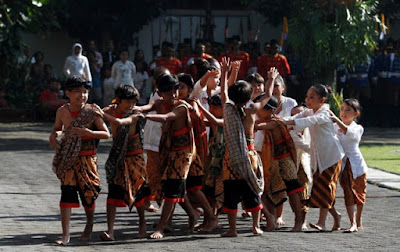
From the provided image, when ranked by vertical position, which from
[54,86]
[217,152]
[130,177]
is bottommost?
[54,86]

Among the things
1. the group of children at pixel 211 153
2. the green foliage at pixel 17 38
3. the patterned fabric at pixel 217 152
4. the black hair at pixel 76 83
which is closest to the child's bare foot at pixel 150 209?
the group of children at pixel 211 153

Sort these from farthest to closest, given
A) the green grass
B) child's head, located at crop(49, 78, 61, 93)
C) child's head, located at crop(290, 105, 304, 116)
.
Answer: child's head, located at crop(49, 78, 61, 93) → the green grass → child's head, located at crop(290, 105, 304, 116)

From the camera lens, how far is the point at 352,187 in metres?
10.5

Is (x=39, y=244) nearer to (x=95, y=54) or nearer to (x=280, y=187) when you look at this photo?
(x=280, y=187)

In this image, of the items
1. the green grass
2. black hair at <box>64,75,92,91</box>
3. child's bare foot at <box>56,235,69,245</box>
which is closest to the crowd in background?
the green grass

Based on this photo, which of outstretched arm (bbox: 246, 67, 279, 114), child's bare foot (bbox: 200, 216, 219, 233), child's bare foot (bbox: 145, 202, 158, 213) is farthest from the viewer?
child's bare foot (bbox: 145, 202, 158, 213)

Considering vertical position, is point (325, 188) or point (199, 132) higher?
point (199, 132)

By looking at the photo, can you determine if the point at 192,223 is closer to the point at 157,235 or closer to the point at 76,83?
the point at 157,235

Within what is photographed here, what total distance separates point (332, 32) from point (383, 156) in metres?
5.46

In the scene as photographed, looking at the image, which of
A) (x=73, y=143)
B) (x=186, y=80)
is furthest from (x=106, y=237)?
(x=186, y=80)

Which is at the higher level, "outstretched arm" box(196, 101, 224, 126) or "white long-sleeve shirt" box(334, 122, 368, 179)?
"outstretched arm" box(196, 101, 224, 126)

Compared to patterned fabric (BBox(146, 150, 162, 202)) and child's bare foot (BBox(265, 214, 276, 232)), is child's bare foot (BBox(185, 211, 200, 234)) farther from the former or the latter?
child's bare foot (BBox(265, 214, 276, 232))

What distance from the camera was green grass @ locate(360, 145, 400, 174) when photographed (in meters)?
16.6

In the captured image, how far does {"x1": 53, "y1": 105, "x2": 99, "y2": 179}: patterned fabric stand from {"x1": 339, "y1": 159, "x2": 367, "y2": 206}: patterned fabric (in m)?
2.66
